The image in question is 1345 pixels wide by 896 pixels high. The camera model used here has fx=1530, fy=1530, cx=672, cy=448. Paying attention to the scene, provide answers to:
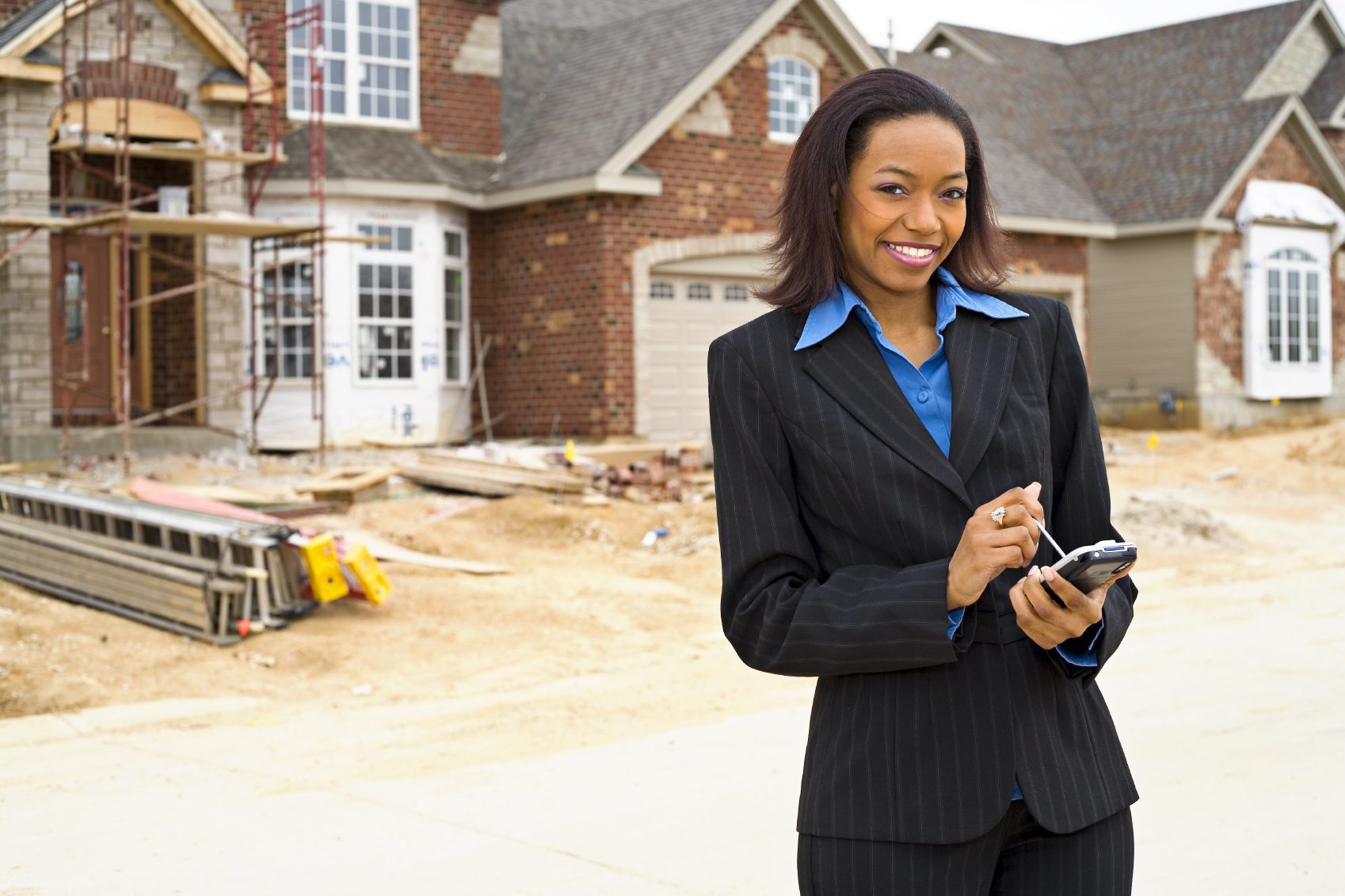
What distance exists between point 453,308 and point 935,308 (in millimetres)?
19014

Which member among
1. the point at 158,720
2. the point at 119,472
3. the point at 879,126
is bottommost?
the point at 158,720

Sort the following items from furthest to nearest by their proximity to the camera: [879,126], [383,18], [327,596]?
1. [383,18]
2. [327,596]
3. [879,126]

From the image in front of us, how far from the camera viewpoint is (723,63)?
20125 millimetres

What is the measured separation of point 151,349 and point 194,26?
4097 millimetres

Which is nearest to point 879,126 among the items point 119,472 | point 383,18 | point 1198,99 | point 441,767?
point 441,767

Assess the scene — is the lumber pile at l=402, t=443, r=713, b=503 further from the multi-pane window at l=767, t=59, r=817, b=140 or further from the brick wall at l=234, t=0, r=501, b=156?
the brick wall at l=234, t=0, r=501, b=156

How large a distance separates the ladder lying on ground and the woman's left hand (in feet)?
28.6

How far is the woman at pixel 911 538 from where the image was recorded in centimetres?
213

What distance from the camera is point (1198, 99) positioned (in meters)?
29.3

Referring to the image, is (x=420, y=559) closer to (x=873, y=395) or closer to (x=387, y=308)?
(x=387, y=308)

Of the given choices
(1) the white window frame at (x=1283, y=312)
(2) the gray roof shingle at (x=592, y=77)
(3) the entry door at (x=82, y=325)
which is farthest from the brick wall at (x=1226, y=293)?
(3) the entry door at (x=82, y=325)

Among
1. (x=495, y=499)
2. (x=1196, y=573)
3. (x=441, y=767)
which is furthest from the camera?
(x=495, y=499)

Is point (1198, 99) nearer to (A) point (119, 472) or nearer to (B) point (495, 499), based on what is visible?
(B) point (495, 499)

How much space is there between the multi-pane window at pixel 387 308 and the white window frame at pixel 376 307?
0.03ft
